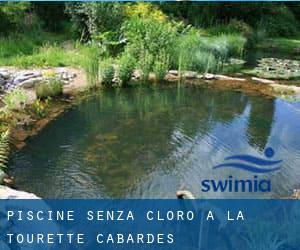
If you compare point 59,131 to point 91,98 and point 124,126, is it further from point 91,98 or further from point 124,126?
point 91,98

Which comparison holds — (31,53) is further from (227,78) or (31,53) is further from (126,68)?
(227,78)

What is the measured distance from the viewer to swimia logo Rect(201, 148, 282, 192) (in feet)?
19.4

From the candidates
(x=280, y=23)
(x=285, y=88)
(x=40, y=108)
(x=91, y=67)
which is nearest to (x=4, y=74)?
(x=40, y=108)

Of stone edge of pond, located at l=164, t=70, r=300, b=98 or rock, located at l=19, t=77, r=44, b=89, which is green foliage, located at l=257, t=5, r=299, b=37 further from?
rock, located at l=19, t=77, r=44, b=89

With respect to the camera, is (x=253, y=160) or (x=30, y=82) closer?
(x=253, y=160)

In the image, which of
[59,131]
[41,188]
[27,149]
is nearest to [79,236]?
[41,188]

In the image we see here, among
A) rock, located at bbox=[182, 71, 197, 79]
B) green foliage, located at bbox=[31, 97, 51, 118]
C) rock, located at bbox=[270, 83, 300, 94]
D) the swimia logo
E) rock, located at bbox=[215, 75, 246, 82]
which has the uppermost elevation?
rock, located at bbox=[182, 71, 197, 79]

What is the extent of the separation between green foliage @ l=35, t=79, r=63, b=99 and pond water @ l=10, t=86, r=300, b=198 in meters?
0.64

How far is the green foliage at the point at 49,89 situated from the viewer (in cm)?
906

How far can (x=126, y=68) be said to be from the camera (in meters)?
10.5

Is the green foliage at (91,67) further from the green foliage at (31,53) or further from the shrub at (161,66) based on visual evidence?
the shrub at (161,66)

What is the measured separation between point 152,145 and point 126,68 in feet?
12.3

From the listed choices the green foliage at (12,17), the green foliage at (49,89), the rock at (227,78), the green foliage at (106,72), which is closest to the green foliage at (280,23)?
the rock at (227,78)

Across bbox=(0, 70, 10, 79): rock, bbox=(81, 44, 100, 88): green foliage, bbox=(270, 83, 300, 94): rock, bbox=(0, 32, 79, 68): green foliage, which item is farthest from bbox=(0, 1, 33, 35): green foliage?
bbox=(270, 83, 300, 94): rock
